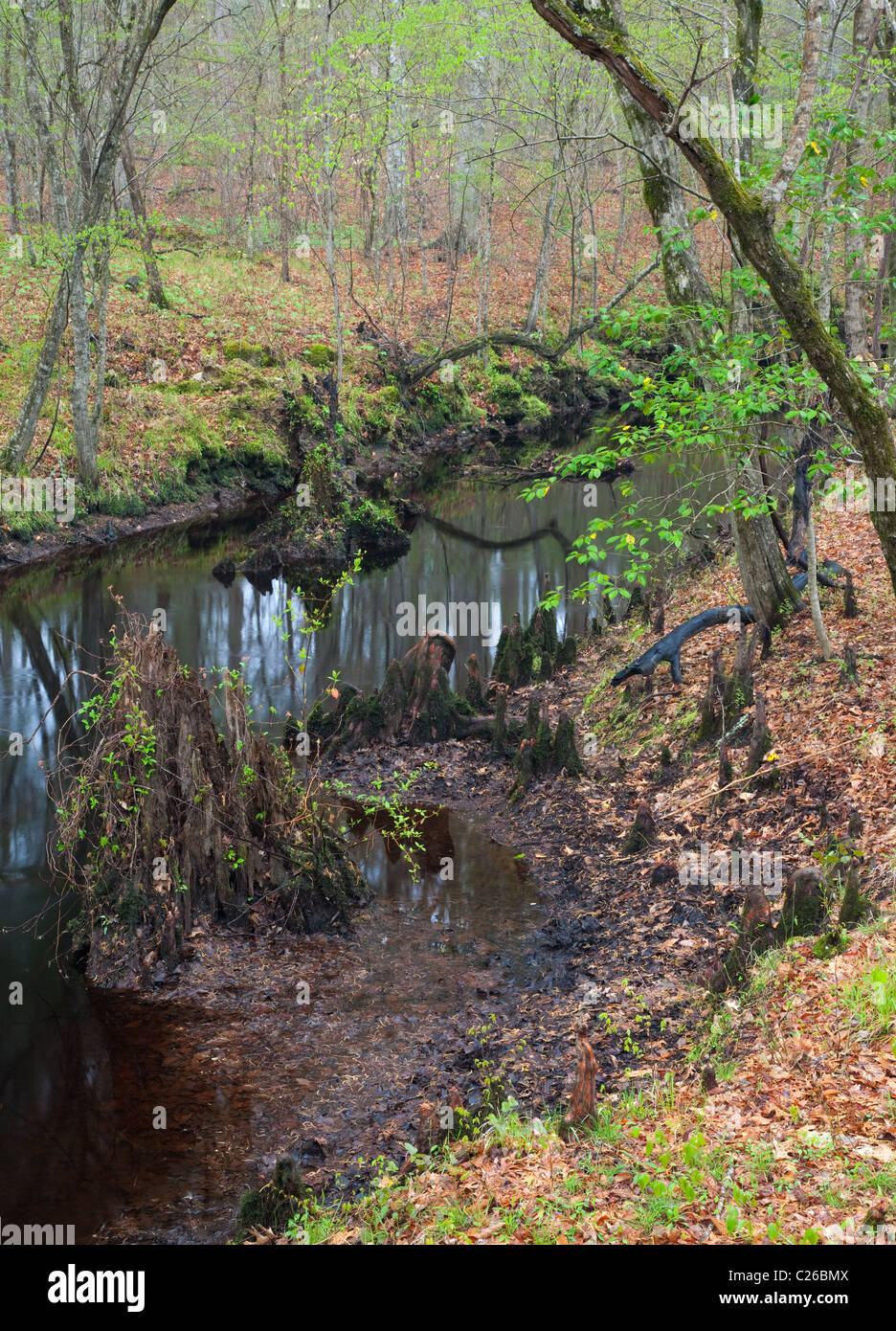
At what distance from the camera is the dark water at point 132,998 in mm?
6133

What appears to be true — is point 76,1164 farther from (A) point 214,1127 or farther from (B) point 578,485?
(B) point 578,485

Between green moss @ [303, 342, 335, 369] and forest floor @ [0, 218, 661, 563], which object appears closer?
forest floor @ [0, 218, 661, 563]

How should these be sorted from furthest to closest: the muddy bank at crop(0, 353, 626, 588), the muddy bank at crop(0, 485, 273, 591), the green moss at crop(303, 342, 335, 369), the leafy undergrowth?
the green moss at crop(303, 342, 335, 369) < the leafy undergrowth < the muddy bank at crop(0, 353, 626, 588) < the muddy bank at crop(0, 485, 273, 591)

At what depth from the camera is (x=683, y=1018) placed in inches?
261

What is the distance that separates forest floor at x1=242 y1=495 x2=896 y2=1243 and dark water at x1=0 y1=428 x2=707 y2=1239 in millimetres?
712

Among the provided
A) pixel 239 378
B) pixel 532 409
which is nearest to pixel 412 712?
pixel 239 378

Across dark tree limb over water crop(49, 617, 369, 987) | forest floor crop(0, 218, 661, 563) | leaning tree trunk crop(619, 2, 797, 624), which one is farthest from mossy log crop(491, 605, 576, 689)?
forest floor crop(0, 218, 661, 563)

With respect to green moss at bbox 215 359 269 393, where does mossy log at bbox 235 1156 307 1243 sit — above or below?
below

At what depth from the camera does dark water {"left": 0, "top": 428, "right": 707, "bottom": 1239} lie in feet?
20.1

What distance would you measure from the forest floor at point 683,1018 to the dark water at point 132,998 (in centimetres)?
71

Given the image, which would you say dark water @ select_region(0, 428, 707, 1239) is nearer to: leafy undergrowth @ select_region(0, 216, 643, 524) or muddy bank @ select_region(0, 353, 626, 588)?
muddy bank @ select_region(0, 353, 626, 588)

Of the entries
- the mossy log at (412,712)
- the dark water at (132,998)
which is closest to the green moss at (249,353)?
the dark water at (132,998)
